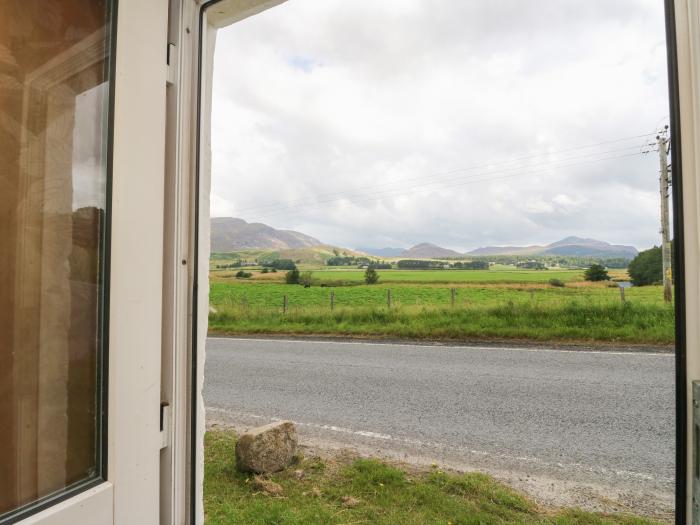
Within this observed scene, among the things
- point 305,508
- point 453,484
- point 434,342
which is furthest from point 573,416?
point 434,342

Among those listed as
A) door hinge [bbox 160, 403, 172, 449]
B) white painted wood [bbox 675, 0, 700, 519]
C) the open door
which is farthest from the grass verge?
the open door

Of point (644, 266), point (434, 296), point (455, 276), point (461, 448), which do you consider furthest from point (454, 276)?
point (461, 448)

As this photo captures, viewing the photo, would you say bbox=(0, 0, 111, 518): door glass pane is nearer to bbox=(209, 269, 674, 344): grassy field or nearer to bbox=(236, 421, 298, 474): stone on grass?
bbox=(236, 421, 298, 474): stone on grass

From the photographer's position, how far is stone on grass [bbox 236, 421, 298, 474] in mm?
2662

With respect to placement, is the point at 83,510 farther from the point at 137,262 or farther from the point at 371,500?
the point at 371,500

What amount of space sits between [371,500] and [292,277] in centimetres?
1554

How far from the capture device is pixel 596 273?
12148 millimetres

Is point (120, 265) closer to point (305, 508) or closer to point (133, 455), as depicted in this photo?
point (133, 455)

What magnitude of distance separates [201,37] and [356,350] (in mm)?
6589

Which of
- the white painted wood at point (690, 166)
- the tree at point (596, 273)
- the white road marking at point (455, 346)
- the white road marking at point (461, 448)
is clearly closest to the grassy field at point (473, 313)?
the tree at point (596, 273)

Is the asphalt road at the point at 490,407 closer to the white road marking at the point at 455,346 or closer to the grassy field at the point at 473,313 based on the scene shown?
the white road marking at the point at 455,346

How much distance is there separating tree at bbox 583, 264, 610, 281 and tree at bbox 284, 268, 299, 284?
10.9 meters

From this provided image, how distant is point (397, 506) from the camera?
2.29m

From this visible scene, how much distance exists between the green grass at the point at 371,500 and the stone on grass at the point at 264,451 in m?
0.06
